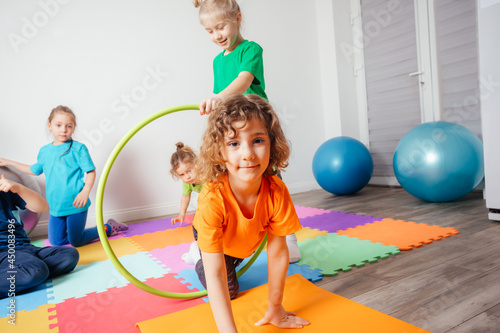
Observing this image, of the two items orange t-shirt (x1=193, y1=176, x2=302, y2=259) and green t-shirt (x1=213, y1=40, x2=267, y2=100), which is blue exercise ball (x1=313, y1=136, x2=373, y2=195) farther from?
orange t-shirt (x1=193, y1=176, x2=302, y2=259)

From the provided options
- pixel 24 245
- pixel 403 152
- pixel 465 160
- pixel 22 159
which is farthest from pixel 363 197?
pixel 22 159

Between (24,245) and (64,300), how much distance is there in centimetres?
50

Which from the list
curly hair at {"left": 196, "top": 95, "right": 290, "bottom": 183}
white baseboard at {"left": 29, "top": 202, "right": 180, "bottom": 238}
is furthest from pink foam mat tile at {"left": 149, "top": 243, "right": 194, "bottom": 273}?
white baseboard at {"left": 29, "top": 202, "right": 180, "bottom": 238}

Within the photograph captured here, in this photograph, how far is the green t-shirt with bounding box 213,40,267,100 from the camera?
1.64 meters

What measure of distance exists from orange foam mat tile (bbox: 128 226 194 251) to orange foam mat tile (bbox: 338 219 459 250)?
Answer: 3.49 feet

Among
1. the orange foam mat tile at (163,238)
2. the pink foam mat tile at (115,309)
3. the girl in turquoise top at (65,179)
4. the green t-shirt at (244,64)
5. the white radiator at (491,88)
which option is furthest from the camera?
the girl in turquoise top at (65,179)

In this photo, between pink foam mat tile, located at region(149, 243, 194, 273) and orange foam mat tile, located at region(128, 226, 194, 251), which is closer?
pink foam mat tile, located at region(149, 243, 194, 273)

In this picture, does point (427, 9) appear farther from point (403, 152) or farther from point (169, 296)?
point (169, 296)

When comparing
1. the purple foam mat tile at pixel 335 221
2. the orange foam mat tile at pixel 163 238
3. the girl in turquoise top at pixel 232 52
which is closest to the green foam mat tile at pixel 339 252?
the girl in turquoise top at pixel 232 52

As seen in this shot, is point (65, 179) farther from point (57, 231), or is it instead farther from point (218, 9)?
point (218, 9)

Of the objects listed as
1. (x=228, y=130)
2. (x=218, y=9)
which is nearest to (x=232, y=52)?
(x=218, y=9)

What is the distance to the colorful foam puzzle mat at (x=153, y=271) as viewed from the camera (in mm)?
1309

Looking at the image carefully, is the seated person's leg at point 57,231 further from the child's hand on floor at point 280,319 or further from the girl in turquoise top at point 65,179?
the child's hand on floor at point 280,319

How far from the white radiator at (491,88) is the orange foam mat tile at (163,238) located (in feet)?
6.37
